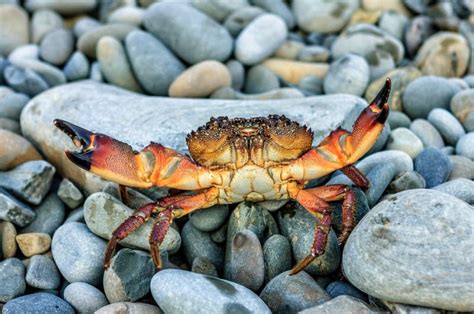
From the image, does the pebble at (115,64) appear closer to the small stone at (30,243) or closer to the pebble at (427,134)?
the small stone at (30,243)

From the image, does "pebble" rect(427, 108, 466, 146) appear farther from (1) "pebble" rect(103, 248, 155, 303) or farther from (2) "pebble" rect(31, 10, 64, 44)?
(2) "pebble" rect(31, 10, 64, 44)

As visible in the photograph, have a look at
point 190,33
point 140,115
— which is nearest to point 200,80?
point 190,33

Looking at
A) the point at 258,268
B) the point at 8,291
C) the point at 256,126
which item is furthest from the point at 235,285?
the point at 8,291

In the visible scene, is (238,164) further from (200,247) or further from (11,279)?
(11,279)

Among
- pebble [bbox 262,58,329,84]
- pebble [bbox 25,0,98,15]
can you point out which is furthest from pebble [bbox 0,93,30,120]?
pebble [bbox 262,58,329,84]

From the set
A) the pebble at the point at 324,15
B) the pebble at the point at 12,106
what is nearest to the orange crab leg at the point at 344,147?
the pebble at the point at 12,106

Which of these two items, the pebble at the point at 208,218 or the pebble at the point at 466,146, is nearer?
the pebble at the point at 208,218

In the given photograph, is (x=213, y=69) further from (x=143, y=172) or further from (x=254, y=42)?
(x=143, y=172)
